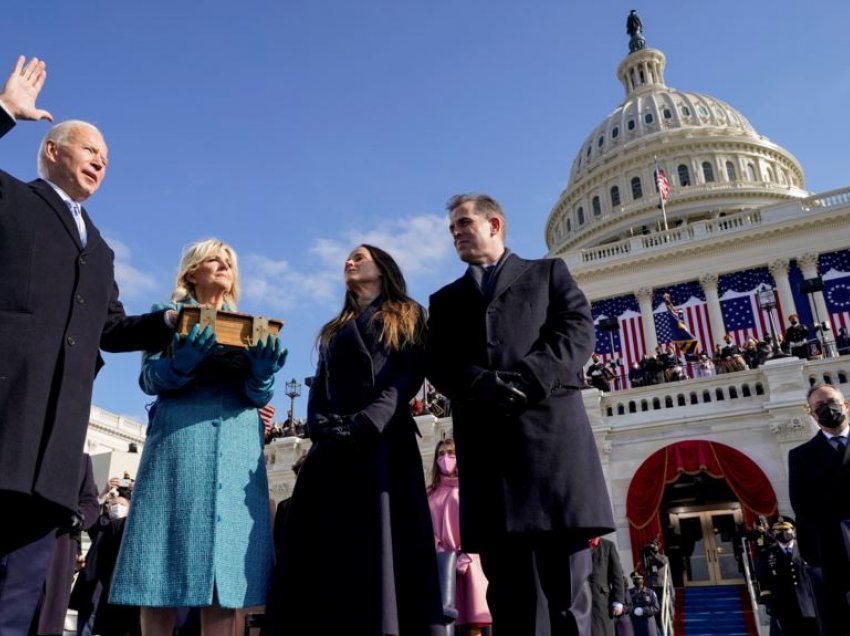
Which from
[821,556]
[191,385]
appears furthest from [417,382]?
[821,556]

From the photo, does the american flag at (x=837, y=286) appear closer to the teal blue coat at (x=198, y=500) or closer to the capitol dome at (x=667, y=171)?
the capitol dome at (x=667, y=171)

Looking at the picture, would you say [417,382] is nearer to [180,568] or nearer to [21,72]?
[180,568]

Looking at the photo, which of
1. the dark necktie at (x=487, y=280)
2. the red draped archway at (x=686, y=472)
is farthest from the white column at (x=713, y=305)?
the dark necktie at (x=487, y=280)

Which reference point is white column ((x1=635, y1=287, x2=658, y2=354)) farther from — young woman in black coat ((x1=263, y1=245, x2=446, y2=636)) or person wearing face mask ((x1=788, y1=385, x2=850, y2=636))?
young woman in black coat ((x1=263, y1=245, x2=446, y2=636))

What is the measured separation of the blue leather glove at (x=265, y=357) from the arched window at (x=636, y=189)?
190 ft

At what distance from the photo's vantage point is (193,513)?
3236 mm

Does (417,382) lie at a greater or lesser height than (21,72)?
lesser

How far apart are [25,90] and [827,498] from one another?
18.9 ft

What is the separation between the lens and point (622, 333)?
1308 inches

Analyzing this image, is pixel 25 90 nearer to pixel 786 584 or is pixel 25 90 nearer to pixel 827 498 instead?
pixel 827 498

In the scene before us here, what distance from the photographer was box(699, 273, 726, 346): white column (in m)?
31.5

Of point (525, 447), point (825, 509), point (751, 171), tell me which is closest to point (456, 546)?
point (825, 509)

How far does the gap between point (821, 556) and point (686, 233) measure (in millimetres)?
31876

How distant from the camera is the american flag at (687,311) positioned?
3241 cm
